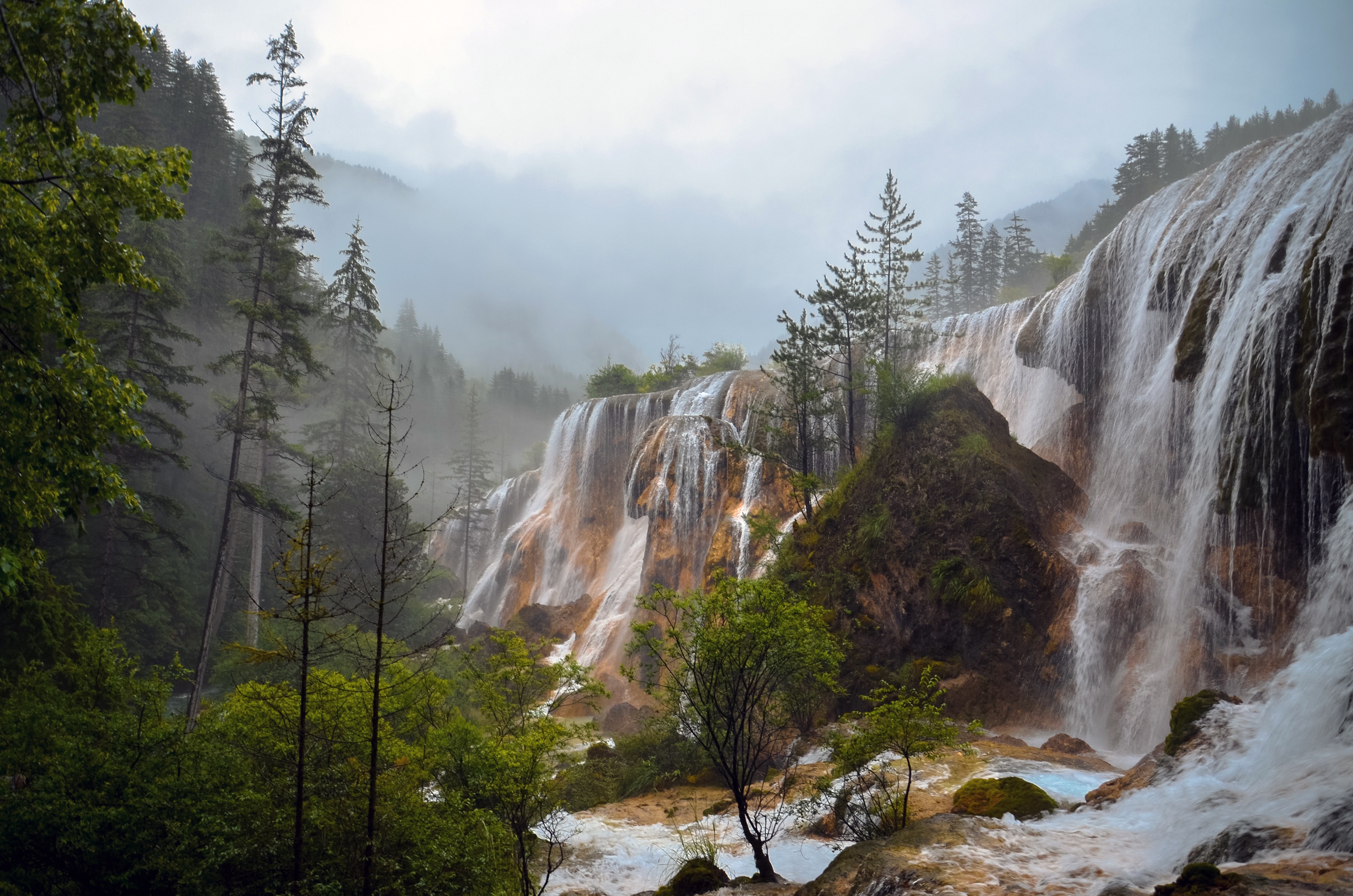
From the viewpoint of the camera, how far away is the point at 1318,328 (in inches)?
451

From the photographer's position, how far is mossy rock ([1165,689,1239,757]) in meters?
9.73

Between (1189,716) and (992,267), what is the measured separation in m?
68.3

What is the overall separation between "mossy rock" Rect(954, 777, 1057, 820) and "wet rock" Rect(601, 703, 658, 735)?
15401mm

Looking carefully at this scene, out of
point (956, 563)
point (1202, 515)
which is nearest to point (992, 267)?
point (956, 563)

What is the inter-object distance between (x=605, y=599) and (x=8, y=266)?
31.4 meters

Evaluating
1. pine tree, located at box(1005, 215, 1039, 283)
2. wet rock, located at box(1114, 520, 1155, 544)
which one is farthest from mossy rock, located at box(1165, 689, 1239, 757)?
pine tree, located at box(1005, 215, 1039, 283)

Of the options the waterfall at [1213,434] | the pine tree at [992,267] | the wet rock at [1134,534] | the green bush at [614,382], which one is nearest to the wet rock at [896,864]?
the waterfall at [1213,434]

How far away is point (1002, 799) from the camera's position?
368 inches

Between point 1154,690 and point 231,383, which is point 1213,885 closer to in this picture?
point 1154,690

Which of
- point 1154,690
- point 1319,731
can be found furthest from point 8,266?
point 1154,690

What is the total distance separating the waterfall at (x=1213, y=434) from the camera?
459 inches

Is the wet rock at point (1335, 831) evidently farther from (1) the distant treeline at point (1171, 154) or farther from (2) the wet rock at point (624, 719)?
(1) the distant treeline at point (1171, 154)

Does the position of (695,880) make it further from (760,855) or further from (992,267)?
(992,267)


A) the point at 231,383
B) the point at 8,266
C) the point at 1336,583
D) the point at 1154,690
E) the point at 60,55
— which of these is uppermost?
the point at 231,383
